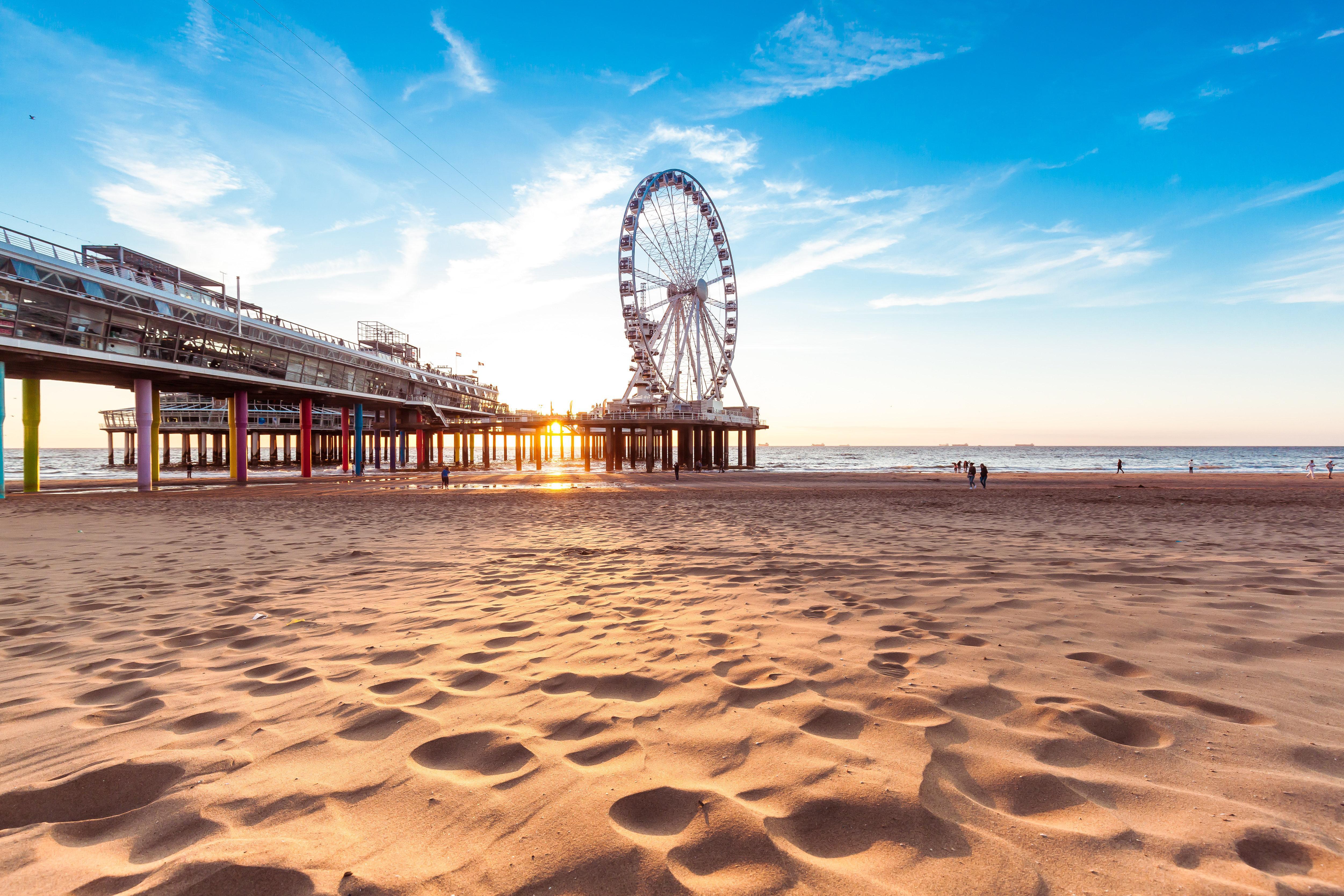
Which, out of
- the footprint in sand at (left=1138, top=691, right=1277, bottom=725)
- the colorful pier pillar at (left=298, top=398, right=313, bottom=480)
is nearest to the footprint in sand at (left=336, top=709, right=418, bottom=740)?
the footprint in sand at (left=1138, top=691, right=1277, bottom=725)

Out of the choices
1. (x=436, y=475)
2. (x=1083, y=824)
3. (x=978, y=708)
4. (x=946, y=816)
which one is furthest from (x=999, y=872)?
(x=436, y=475)

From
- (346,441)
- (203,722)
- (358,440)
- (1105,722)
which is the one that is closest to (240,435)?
(358,440)

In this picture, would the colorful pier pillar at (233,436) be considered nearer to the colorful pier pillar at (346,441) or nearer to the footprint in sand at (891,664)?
the colorful pier pillar at (346,441)

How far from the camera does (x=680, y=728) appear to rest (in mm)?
2689

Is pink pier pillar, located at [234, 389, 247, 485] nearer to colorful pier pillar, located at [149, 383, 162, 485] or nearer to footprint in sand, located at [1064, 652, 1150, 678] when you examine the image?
colorful pier pillar, located at [149, 383, 162, 485]

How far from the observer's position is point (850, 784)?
2.17 meters

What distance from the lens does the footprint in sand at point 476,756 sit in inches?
90.8

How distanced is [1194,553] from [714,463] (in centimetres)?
4770

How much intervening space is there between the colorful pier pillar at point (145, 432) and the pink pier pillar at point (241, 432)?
11.2ft

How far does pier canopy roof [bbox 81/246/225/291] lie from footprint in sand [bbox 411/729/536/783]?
31895 millimetres

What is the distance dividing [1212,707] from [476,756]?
3.47 m

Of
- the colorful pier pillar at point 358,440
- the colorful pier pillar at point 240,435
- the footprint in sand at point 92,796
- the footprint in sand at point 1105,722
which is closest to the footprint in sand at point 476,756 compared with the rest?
the footprint in sand at point 92,796

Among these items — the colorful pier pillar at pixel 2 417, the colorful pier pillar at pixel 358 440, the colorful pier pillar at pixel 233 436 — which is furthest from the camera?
the colorful pier pillar at pixel 358 440

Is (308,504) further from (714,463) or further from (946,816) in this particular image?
(714,463)
